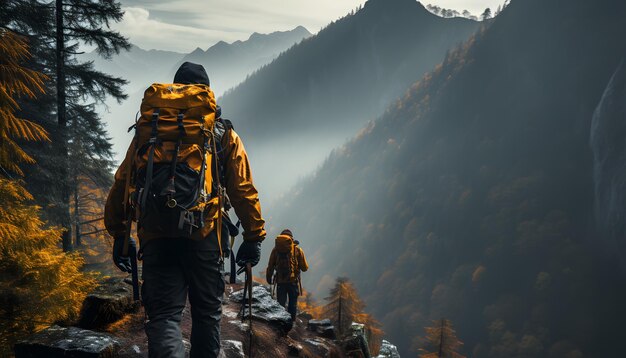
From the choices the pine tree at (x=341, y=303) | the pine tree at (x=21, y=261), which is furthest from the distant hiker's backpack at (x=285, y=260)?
the pine tree at (x=341, y=303)

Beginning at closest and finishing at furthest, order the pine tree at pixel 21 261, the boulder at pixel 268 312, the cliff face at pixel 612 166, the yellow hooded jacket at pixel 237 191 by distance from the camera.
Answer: the yellow hooded jacket at pixel 237 191 → the pine tree at pixel 21 261 → the boulder at pixel 268 312 → the cliff face at pixel 612 166

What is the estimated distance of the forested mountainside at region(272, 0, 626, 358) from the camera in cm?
9438

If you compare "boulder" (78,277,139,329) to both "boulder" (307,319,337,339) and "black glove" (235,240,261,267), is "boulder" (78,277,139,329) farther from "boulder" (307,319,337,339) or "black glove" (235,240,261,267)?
"boulder" (307,319,337,339)

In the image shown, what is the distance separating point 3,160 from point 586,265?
116815mm

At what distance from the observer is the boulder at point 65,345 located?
4.41 metres

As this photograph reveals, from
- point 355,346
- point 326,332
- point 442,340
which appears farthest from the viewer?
point 442,340

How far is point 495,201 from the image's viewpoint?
405 ft

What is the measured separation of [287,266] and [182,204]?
7.96 metres

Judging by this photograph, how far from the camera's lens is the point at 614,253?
92.3 metres

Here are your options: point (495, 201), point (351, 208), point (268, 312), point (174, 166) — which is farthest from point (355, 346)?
point (351, 208)

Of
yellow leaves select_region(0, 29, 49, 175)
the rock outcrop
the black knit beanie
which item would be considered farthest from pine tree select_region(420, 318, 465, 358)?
the black knit beanie

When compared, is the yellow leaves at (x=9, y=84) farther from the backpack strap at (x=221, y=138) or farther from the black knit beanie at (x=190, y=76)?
the backpack strap at (x=221, y=138)

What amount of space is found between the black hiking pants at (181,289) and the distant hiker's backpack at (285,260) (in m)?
7.20

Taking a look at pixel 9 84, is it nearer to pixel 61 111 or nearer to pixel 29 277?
pixel 29 277
